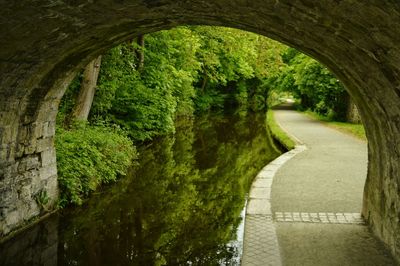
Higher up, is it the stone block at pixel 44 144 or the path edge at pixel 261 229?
the stone block at pixel 44 144

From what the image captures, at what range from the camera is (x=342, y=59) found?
211 inches

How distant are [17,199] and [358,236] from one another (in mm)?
5876

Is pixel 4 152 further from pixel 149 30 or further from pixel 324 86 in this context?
pixel 324 86

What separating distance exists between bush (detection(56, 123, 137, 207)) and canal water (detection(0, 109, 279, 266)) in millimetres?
304

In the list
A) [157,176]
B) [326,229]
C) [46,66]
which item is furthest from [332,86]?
[46,66]

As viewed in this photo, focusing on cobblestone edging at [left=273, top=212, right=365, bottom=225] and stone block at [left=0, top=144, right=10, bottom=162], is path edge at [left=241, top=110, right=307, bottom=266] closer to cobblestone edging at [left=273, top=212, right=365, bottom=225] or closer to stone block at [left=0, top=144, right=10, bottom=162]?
cobblestone edging at [left=273, top=212, right=365, bottom=225]

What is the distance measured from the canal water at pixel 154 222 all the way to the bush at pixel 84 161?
304 millimetres

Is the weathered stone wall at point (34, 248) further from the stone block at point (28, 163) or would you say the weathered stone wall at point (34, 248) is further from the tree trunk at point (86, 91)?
the tree trunk at point (86, 91)

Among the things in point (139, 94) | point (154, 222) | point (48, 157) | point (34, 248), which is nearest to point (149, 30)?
point (48, 157)

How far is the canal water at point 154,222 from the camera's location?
6684mm

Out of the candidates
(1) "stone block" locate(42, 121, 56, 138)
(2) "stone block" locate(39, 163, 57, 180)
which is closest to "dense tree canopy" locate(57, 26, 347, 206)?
(2) "stone block" locate(39, 163, 57, 180)

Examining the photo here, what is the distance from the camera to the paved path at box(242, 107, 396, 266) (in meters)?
5.92

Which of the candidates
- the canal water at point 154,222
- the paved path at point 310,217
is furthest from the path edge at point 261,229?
the canal water at point 154,222

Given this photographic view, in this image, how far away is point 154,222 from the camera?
8.40m
